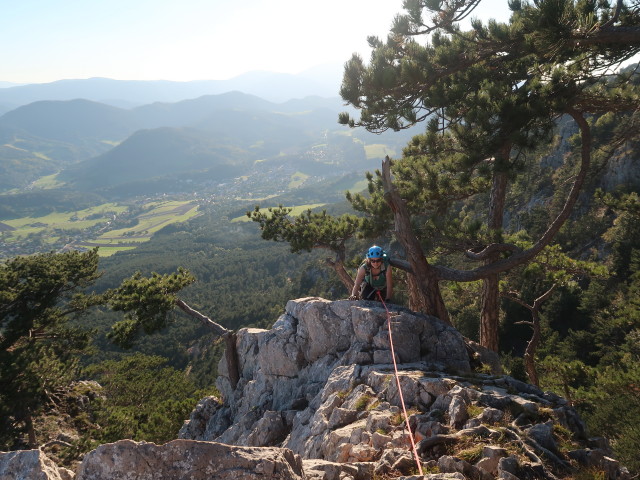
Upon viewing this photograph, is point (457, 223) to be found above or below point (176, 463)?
above

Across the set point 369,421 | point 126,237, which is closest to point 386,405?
point 369,421

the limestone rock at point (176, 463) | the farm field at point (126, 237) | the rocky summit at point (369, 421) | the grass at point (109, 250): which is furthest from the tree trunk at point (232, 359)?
the farm field at point (126, 237)

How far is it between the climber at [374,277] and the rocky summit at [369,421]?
418mm

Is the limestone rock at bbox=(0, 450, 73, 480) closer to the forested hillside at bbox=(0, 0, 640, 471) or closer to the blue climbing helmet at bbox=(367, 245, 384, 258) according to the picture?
the blue climbing helmet at bbox=(367, 245, 384, 258)

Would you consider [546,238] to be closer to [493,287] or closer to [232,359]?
[493,287]

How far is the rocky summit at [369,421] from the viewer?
3520mm

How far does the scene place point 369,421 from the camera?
5.51 metres

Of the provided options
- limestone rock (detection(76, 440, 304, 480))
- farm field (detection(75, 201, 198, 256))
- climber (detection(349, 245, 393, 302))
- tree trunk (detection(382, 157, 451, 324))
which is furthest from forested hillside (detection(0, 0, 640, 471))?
farm field (detection(75, 201, 198, 256))

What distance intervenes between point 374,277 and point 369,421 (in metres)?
3.68

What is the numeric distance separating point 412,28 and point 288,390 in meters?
9.80

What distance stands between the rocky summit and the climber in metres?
0.42

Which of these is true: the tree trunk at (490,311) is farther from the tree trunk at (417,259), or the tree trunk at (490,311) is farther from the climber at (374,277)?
the climber at (374,277)

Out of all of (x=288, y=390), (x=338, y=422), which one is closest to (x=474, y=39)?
(x=338, y=422)

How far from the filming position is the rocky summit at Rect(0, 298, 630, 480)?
3.52 meters
